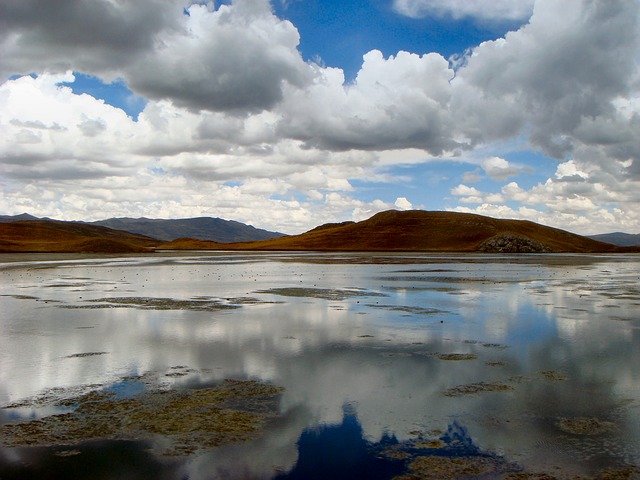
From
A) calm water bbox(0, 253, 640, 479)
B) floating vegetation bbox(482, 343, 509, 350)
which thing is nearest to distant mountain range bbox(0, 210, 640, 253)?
calm water bbox(0, 253, 640, 479)

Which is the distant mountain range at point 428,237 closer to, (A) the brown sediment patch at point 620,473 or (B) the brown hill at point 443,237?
(B) the brown hill at point 443,237

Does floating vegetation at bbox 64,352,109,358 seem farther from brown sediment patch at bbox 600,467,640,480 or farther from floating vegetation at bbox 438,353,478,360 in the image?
brown sediment patch at bbox 600,467,640,480

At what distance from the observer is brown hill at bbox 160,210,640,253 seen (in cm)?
15300

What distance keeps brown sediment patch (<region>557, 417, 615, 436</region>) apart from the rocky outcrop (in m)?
144

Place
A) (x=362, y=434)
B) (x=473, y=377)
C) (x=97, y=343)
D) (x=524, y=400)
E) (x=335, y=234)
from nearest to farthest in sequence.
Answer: (x=362, y=434)
(x=524, y=400)
(x=473, y=377)
(x=97, y=343)
(x=335, y=234)

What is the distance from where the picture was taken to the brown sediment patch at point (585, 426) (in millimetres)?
8805

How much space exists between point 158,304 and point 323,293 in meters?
9.44

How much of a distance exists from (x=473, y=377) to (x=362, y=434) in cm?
445

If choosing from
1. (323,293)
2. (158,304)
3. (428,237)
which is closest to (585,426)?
(158,304)

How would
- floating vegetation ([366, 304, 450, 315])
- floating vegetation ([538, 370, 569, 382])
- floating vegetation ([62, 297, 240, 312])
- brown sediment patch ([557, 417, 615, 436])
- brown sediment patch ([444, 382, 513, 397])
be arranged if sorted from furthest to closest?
floating vegetation ([62, 297, 240, 312]) < floating vegetation ([366, 304, 450, 315]) < floating vegetation ([538, 370, 569, 382]) < brown sediment patch ([444, 382, 513, 397]) < brown sediment patch ([557, 417, 615, 436])

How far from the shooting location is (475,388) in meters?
11.3

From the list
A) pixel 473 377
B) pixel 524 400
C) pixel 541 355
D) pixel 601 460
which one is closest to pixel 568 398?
pixel 524 400

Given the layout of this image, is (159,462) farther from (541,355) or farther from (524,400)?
(541,355)

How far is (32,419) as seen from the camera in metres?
9.38
